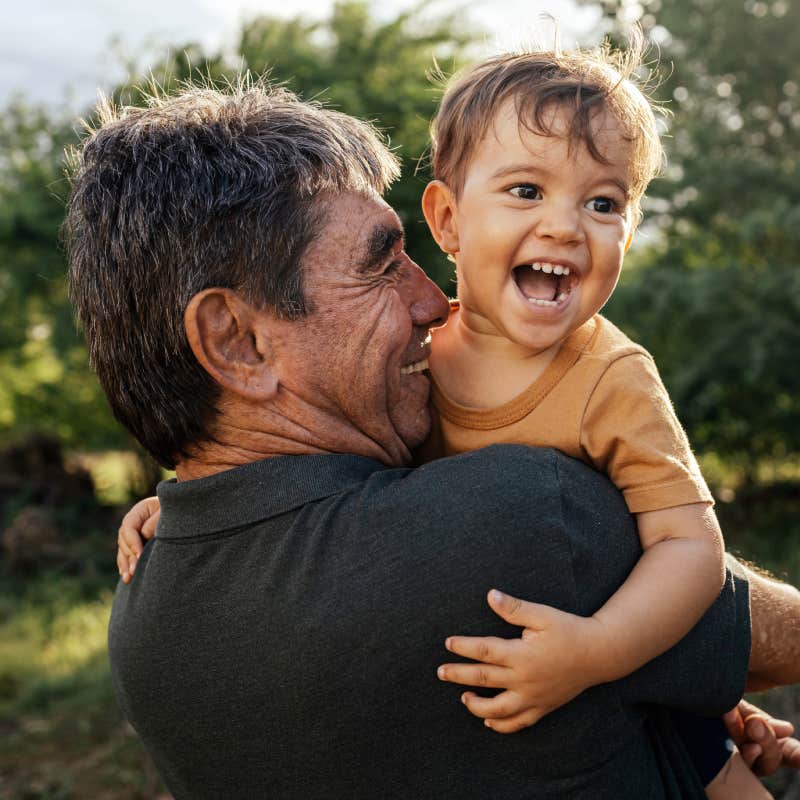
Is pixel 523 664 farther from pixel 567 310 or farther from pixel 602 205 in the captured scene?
pixel 602 205

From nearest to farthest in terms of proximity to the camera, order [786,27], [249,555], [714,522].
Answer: [249,555] < [714,522] < [786,27]

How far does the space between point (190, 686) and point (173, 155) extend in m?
0.93

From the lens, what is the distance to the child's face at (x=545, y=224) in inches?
75.1

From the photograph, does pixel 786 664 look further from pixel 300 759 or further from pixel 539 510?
pixel 300 759

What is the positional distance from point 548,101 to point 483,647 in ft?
3.38

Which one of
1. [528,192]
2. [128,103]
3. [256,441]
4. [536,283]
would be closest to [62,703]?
[128,103]

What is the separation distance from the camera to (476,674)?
1.52 m

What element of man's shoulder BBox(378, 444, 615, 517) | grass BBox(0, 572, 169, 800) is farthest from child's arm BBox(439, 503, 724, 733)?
grass BBox(0, 572, 169, 800)

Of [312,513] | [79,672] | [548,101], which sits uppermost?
[548,101]

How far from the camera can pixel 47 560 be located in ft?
27.2

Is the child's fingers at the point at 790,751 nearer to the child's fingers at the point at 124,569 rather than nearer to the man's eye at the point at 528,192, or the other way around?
the man's eye at the point at 528,192

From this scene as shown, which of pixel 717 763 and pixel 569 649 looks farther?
pixel 717 763

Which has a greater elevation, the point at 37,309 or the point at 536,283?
the point at 536,283

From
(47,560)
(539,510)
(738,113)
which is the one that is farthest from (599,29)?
(47,560)
